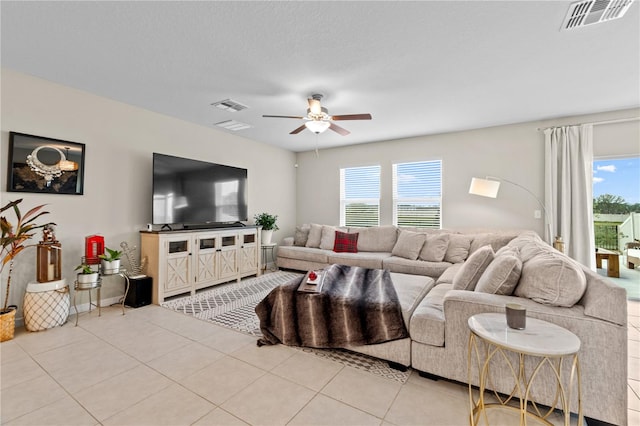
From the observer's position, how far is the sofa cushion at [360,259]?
14.5ft

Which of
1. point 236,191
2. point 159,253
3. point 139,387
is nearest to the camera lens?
point 139,387

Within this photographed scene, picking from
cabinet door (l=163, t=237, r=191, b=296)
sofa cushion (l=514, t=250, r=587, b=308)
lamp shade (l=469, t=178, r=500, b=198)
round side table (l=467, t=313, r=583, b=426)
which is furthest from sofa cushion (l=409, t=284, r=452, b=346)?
cabinet door (l=163, t=237, r=191, b=296)

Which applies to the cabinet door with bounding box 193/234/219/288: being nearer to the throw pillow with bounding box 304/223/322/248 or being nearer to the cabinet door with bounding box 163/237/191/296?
the cabinet door with bounding box 163/237/191/296

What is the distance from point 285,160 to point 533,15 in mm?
4941

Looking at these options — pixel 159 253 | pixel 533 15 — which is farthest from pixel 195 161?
pixel 533 15

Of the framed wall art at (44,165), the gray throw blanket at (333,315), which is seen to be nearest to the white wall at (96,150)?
the framed wall art at (44,165)

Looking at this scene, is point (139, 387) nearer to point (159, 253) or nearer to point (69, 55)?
point (159, 253)

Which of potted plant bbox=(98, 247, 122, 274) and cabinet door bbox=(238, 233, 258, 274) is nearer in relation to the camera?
potted plant bbox=(98, 247, 122, 274)

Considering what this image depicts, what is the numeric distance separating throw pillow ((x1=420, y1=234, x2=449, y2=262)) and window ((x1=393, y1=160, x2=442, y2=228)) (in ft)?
2.60

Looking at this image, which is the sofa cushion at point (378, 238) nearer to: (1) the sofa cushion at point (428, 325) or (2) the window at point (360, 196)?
(2) the window at point (360, 196)

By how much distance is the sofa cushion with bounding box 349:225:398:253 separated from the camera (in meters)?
5.01

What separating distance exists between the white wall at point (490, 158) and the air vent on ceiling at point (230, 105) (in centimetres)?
278

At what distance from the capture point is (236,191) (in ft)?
16.2

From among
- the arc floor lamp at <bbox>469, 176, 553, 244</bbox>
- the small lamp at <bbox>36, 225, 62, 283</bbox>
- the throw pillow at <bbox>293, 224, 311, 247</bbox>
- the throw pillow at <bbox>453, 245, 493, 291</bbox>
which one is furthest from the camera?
the throw pillow at <bbox>293, 224, 311, 247</bbox>
